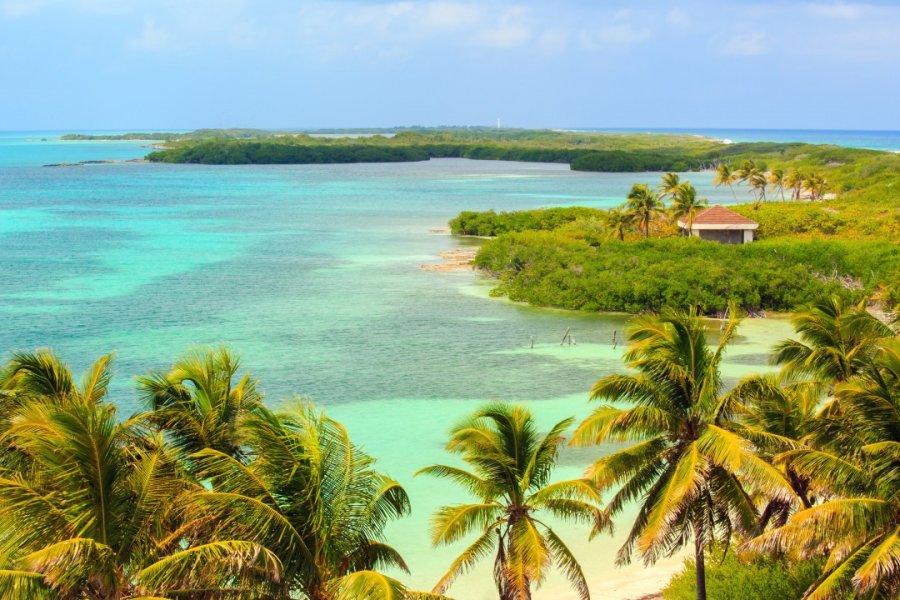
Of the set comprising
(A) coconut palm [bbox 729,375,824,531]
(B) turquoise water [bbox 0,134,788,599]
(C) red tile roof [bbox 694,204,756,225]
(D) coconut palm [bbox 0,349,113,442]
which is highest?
(D) coconut palm [bbox 0,349,113,442]

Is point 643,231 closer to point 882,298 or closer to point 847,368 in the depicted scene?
point 882,298

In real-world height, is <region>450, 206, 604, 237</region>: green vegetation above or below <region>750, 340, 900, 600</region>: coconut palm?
below

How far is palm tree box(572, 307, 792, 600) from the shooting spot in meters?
12.9

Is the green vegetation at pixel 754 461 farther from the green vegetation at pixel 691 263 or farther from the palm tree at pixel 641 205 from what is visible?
the palm tree at pixel 641 205

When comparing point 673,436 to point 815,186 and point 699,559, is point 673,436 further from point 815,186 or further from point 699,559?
point 815,186

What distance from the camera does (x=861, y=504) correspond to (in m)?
11.2

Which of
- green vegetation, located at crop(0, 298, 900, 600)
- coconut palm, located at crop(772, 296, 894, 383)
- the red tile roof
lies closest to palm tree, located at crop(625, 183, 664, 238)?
the red tile roof

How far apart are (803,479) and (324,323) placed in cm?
2867

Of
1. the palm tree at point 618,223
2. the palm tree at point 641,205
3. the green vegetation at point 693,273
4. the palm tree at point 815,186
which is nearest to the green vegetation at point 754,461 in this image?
the green vegetation at point 693,273

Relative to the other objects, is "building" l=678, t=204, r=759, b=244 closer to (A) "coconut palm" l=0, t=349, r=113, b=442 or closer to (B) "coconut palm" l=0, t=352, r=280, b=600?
(A) "coconut palm" l=0, t=349, r=113, b=442

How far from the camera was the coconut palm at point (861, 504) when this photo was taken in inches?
429

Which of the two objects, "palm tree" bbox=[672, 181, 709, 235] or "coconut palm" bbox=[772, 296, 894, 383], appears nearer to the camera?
"coconut palm" bbox=[772, 296, 894, 383]

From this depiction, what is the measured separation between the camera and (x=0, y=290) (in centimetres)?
4884

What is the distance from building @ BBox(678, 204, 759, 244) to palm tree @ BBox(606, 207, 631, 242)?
397cm
